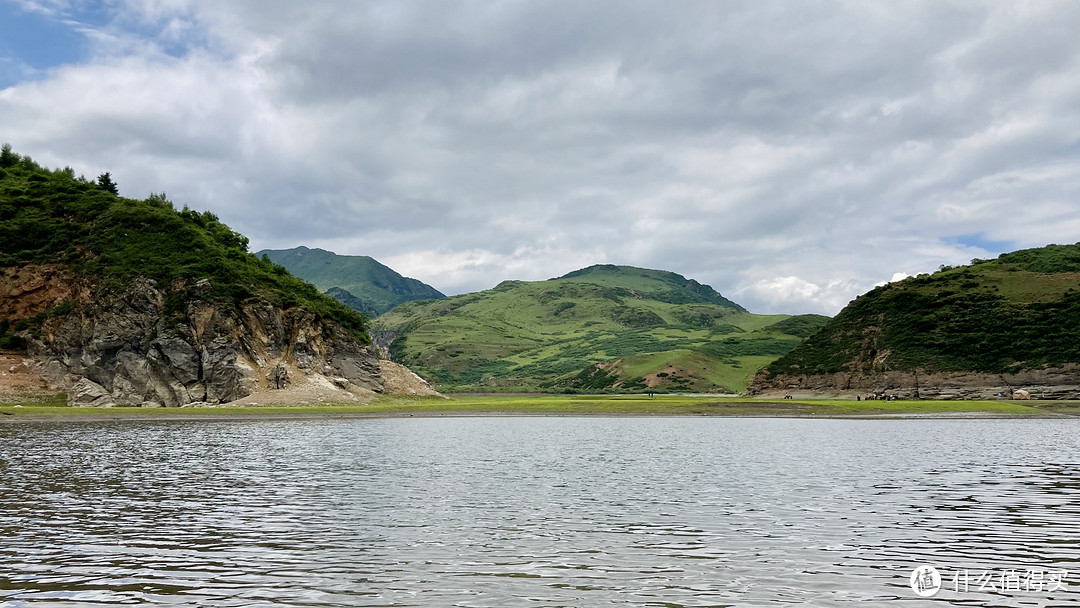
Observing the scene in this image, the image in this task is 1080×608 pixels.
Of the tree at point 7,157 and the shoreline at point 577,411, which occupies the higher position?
the tree at point 7,157

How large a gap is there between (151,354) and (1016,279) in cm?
17733

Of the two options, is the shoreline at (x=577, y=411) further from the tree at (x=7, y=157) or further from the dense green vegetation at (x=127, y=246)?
the tree at (x=7, y=157)

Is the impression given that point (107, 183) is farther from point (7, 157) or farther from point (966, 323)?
point (966, 323)

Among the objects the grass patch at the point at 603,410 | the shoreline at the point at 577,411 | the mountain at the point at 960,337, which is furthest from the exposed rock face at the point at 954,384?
the grass patch at the point at 603,410

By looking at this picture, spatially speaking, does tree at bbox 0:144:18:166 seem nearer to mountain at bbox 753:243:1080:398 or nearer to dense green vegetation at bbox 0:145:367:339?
dense green vegetation at bbox 0:145:367:339

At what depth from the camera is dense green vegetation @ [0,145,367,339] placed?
128 meters

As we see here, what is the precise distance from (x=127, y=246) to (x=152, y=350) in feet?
75.9

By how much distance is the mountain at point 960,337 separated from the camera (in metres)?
141

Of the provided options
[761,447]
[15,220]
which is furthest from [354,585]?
[15,220]

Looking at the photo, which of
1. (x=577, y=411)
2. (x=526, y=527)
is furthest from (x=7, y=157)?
(x=526, y=527)

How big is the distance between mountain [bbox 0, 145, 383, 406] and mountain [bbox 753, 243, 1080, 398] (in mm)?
102474

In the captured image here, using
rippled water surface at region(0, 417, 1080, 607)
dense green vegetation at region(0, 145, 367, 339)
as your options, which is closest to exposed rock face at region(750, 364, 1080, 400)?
dense green vegetation at region(0, 145, 367, 339)

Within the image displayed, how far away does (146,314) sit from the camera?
124 metres

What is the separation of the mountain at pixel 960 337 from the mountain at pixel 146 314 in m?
102
